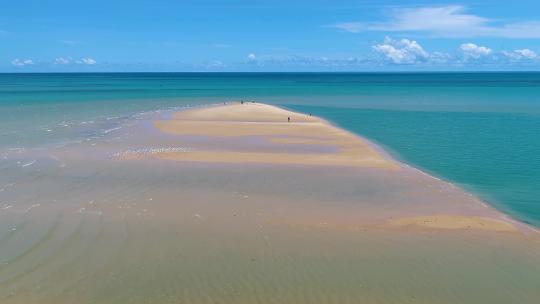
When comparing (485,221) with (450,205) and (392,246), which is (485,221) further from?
(392,246)

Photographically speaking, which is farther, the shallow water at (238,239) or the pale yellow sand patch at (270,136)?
the pale yellow sand patch at (270,136)

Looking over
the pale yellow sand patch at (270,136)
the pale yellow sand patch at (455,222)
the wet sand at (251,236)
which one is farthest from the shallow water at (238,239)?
the pale yellow sand patch at (270,136)

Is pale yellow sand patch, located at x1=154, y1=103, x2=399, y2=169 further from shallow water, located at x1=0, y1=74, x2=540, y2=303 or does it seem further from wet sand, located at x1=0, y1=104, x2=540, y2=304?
shallow water, located at x1=0, y1=74, x2=540, y2=303

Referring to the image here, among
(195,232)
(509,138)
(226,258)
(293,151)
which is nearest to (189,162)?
(293,151)

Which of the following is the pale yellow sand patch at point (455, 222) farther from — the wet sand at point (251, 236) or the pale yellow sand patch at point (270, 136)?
the pale yellow sand patch at point (270, 136)

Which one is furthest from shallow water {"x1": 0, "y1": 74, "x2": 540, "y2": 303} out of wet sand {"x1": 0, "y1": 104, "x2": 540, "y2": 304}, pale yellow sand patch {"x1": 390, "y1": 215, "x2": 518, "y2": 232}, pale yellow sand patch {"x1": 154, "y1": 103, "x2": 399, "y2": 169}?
pale yellow sand patch {"x1": 154, "y1": 103, "x2": 399, "y2": 169}

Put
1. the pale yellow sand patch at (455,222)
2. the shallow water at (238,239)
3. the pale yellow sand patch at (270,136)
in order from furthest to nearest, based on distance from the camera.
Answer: the pale yellow sand patch at (270,136)
the pale yellow sand patch at (455,222)
the shallow water at (238,239)

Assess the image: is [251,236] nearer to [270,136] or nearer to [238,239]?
[238,239]

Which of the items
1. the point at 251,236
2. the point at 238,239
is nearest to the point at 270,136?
the point at 251,236
